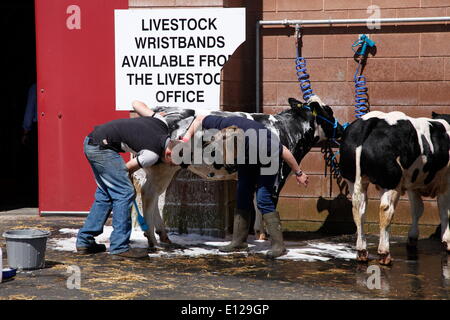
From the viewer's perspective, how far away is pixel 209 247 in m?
7.98

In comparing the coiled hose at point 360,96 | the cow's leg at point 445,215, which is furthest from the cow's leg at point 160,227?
the cow's leg at point 445,215

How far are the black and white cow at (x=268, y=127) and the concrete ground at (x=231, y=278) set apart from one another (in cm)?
76

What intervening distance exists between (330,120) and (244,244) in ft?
6.15

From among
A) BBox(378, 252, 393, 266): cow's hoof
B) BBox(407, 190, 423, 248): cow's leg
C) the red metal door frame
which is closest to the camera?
BBox(378, 252, 393, 266): cow's hoof

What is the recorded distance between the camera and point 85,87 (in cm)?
951

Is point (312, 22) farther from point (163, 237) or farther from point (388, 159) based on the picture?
point (163, 237)

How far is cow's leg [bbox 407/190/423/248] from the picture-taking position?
831 cm

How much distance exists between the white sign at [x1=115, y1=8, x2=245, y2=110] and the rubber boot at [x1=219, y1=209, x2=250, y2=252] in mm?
1558

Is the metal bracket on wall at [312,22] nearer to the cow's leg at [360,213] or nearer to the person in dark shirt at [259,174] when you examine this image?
the person in dark shirt at [259,174]

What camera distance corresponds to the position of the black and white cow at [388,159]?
23.0 feet

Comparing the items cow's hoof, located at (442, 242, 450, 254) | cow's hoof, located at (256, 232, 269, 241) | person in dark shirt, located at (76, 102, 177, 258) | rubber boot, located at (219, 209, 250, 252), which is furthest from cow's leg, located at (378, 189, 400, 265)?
person in dark shirt, located at (76, 102, 177, 258)

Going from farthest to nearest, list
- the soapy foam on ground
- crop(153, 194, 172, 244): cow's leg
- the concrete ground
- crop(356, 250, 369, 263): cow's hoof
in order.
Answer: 1. crop(153, 194, 172, 244): cow's leg
2. the soapy foam on ground
3. crop(356, 250, 369, 263): cow's hoof
4. the concrete ground

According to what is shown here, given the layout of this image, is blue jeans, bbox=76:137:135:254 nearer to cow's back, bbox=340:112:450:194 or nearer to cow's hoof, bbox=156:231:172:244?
cow's hoof, bbox=156:231:172:244

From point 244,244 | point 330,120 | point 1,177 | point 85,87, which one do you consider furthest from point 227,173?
point 1,177
